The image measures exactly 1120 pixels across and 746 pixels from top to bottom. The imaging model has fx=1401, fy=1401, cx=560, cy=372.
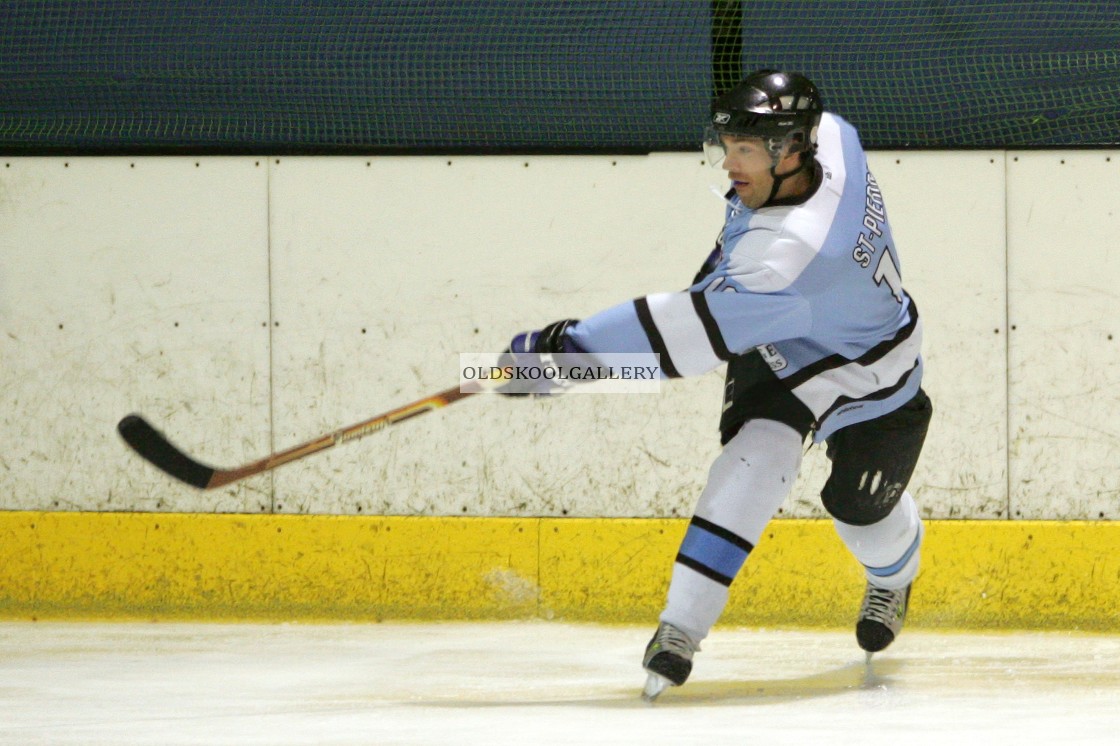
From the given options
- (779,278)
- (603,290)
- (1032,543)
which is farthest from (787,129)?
(1032,543)

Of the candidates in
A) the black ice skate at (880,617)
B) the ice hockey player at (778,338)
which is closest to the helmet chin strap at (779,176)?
the ice hockey player at (778,338)

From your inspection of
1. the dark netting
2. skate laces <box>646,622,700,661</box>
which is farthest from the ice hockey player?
the dark netting

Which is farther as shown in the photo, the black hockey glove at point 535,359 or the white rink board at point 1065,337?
the white rink board at point 1065,337

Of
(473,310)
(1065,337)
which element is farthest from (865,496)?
(473,310)

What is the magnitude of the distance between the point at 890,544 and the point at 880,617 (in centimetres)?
17

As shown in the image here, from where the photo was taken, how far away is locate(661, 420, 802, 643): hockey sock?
8.67ft

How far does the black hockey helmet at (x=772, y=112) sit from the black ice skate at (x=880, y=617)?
1013 mm

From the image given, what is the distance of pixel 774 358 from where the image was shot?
2752 mm

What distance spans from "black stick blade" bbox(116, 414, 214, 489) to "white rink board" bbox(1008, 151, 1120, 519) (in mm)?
1979

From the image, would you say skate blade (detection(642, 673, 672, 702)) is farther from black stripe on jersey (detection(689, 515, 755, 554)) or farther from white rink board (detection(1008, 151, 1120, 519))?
white rink board (detection(1008, 151, 1120, 519))

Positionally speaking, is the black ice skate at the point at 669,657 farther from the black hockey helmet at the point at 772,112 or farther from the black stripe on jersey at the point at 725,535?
the black hockey helmet at the point at 772,112

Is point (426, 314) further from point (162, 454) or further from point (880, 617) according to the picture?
point (880, 617)

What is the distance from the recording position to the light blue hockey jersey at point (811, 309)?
2508 millimetres

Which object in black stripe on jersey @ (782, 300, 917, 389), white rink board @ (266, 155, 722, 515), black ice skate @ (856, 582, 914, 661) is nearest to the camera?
black stripe on jersey @ (782, 300, 917, 389)
